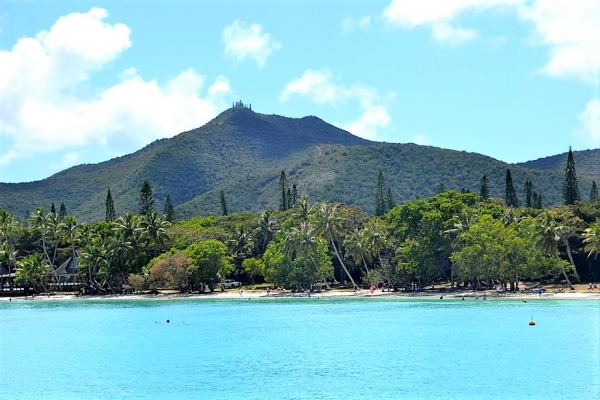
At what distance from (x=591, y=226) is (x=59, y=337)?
50.9 metres

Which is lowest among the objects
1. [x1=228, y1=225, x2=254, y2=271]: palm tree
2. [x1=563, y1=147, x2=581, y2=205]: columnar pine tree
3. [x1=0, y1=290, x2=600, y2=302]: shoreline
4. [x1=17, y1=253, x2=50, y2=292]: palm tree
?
[x1=0, y1=290, x2=600, y2=302]: shoreline

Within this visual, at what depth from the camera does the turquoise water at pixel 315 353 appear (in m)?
30.9

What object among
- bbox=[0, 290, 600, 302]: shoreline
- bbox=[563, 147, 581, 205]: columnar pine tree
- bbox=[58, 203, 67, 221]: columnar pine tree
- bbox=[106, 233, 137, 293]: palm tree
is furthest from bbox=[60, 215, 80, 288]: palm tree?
bbox=[563, 147, 581, 205]: columnar pine tree

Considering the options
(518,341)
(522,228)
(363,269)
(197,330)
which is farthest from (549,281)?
(197,330)

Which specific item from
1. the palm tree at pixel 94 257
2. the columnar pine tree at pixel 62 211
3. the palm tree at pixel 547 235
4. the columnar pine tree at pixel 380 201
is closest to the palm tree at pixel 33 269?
the palm tree at pixel 94 257

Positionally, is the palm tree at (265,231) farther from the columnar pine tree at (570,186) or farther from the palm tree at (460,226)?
the columnar pine tree at (570,186)

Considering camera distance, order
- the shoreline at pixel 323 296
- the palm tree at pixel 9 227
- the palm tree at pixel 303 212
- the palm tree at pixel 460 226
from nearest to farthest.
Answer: the shoreline at pixel 323 296, the palm tree at pixel 460 226, the palm tree at pixel 303 212, the palm tree at pixel 9 227

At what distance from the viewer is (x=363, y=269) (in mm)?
90688

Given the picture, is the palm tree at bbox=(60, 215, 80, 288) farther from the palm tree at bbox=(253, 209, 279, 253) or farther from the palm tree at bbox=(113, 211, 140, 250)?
the palm tree at bbox=(253, 209, 279, 253)

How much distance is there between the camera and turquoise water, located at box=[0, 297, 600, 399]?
101 feet

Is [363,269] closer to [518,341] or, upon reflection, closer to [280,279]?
[280,279]

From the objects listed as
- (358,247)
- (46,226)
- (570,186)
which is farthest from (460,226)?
(46,226)

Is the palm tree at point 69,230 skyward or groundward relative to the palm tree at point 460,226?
skyward

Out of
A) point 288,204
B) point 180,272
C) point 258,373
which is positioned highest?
point 288,204
